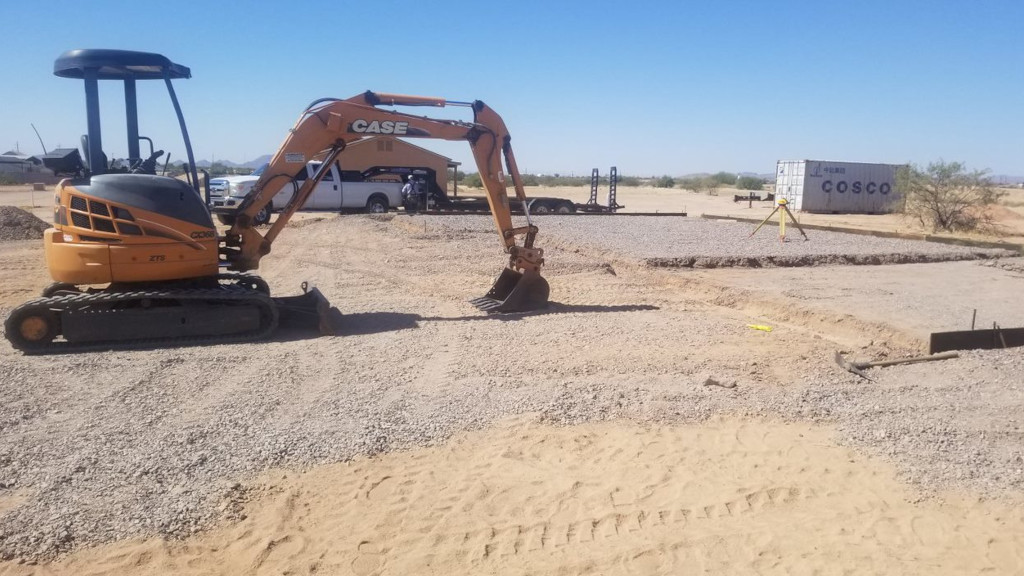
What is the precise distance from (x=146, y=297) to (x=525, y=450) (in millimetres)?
5425

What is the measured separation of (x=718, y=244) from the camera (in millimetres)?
18797

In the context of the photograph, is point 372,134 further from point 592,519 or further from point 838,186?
point 838,186

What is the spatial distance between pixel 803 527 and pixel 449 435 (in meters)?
2.69

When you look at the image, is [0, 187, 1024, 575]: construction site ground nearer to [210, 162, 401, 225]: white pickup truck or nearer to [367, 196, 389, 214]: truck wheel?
[210, 162, 401, 225]: white pickup truck

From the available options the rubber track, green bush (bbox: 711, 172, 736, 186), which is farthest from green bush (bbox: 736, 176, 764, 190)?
the rubber track

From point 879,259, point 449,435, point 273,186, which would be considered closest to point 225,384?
point 449,435

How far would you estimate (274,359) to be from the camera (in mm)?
8344

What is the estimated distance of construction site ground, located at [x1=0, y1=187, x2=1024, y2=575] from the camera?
14.8 ft

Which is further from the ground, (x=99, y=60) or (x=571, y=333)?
(x=99, y=60)

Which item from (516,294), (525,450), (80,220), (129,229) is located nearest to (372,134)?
(516,294)

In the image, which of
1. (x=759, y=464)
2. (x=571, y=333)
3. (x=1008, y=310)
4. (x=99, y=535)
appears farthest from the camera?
(x=1008, y=310)

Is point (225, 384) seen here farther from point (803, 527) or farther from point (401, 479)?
point (803, 527)

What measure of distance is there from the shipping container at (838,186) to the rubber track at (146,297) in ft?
110

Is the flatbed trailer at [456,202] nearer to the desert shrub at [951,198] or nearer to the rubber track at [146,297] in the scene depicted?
the desert shrub at [951,198]
